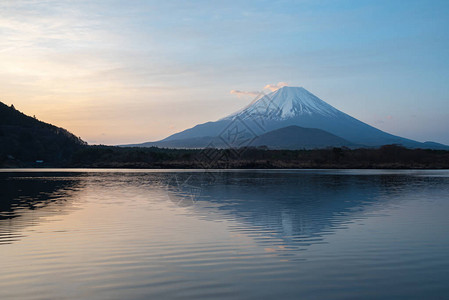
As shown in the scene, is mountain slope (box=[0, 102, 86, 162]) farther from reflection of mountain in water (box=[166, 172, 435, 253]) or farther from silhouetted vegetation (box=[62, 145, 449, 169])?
reflection of mountain in water (box=[166, 172, 435, 253])

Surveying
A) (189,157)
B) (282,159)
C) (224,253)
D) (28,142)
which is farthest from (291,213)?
(28,142)

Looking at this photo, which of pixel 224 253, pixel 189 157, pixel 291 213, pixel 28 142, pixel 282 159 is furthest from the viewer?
pixel 28 142

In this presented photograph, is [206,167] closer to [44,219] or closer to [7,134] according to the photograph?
[7,134]

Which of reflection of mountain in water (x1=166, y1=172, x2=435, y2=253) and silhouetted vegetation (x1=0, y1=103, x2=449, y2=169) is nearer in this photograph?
reflection of mountain in water (x1=166, y1=172, x2=435, y2=253)

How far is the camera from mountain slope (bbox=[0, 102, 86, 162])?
314 ft

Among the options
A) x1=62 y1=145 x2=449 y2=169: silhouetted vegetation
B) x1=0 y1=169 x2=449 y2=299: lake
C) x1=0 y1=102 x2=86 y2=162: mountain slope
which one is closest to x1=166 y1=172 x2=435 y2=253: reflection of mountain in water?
x1=0 y1=169 x2=449 y2=299: lake

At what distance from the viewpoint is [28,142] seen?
3967 inches

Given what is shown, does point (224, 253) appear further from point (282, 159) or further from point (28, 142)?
point (28, 142)

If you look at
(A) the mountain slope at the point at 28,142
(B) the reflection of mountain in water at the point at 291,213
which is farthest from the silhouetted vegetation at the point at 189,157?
(B) the reflection of mountain in water at the point at 291,213

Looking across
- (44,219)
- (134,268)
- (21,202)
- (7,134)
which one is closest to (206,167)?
(7,134)

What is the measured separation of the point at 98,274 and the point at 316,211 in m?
10.4

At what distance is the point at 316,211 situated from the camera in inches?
659

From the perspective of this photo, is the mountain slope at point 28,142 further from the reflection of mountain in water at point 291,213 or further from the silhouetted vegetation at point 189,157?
the reflection of mountain in water at point 291,213

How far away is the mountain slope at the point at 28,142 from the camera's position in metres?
95.6
